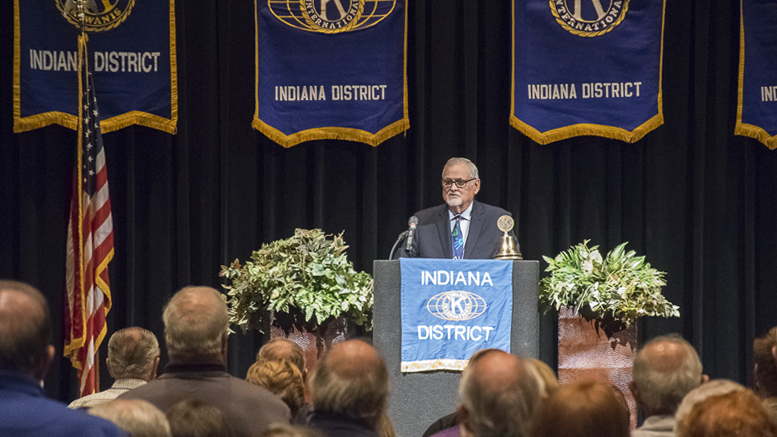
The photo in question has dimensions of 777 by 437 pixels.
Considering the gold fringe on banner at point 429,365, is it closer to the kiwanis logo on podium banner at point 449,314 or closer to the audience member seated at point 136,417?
the kiwanis logo on podium banner at point 449,314

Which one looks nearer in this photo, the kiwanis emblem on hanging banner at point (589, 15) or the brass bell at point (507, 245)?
the brass bell at point (507, 245)

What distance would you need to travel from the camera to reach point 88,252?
6.22m

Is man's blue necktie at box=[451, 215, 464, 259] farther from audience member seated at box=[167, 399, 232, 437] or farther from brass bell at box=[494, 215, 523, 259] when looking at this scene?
audience member seated at box=[167, 399, 232, 437]

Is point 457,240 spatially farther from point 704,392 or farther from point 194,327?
point 704,392

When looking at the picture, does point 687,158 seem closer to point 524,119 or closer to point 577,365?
point 524,119

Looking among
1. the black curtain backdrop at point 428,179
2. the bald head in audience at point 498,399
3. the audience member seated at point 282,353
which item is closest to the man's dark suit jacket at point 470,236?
the black curtain backdrop at point 428,179

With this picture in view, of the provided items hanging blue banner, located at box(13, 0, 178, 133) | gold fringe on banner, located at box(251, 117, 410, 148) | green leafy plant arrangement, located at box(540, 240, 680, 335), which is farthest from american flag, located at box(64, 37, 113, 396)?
green leafy plant arrangement, located at box(540, 240, 680, 335)

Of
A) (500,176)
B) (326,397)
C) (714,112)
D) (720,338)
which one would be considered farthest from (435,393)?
(714,112)

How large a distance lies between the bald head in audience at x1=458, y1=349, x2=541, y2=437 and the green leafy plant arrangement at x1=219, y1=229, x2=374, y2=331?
3123 mm

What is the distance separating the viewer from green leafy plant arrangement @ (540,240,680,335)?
16.6 ft

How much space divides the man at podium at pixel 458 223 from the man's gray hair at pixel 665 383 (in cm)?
297

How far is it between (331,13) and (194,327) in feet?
16.0

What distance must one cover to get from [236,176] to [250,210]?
32cm

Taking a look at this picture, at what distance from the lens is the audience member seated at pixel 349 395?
2.19 m
